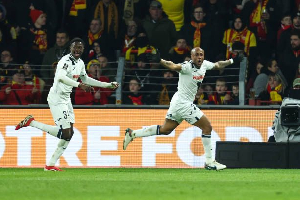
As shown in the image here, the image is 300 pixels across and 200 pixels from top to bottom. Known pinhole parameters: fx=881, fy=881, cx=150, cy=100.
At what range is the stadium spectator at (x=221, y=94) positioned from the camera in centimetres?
1844

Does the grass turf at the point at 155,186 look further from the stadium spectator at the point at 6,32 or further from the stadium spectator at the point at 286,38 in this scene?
the stadium spectator at the point at 6,32

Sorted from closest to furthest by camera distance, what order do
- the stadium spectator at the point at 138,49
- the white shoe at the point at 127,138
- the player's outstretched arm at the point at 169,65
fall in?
the player's outstretched arm at the point at 169,65 < the white shoe at the point at 127,138 < the stadium spectator at the point at 138,49

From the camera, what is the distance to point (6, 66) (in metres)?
19.7

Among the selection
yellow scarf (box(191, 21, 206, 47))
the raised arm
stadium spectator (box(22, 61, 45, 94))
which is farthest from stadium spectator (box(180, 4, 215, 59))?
the raised arm

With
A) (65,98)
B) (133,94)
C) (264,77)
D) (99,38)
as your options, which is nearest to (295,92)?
(264,77)

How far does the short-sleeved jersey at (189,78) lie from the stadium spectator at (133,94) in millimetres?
3095

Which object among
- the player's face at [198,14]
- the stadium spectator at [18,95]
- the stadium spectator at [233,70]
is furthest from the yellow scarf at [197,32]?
the stadium spectator at [18,95]

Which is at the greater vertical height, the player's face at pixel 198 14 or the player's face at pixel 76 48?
the player's face at pixel 198 14

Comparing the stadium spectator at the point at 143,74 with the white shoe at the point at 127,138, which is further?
the stadium spectator at the point at 143,74

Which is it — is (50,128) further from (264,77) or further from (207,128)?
(264,77)

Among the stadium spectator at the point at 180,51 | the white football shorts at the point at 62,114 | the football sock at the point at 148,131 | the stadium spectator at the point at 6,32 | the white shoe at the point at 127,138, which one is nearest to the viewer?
the white football shorts at the point at 62,114

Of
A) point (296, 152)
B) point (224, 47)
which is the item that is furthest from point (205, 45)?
point (296, 152)

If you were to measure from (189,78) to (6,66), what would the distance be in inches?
227

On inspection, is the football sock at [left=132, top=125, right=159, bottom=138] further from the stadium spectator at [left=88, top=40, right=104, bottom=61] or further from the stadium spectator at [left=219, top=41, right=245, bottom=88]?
the stadium spectator at [left=88, top=40, right=104, bottom=61]
